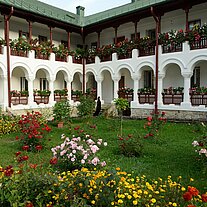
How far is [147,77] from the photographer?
18.3 metres

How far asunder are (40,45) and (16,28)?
2.47 meters

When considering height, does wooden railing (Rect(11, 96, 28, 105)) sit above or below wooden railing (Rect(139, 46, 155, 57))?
below

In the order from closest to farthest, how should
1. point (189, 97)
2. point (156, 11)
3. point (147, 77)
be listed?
point (189, 97) < point (156, 11) < point (147, 77)

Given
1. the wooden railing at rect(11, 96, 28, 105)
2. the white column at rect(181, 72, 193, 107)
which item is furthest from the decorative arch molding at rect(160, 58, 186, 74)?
the wooden railing at rect(11, 96, 28, 105)

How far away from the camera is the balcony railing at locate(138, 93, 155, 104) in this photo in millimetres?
15557

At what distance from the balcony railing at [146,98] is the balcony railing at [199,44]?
385 cm

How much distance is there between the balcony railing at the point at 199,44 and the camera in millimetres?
13164

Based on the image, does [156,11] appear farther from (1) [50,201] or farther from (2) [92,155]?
(1) [50,201]

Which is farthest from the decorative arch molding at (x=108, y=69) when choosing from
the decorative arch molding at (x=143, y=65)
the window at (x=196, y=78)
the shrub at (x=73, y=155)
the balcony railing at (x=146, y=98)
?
the shrub at (x=73, y=155)

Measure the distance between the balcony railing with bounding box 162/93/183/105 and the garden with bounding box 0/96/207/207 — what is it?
318cm

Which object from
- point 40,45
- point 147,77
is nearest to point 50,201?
point 40,45

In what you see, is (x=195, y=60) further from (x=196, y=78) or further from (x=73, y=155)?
(x=73, y=155)

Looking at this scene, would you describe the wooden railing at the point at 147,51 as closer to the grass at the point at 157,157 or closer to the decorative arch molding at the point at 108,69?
the decorative arch molding at the point at 108,69

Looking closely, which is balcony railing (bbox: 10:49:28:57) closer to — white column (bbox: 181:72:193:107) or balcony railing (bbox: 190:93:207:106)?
white column (bbox: 181:72:193:107)
